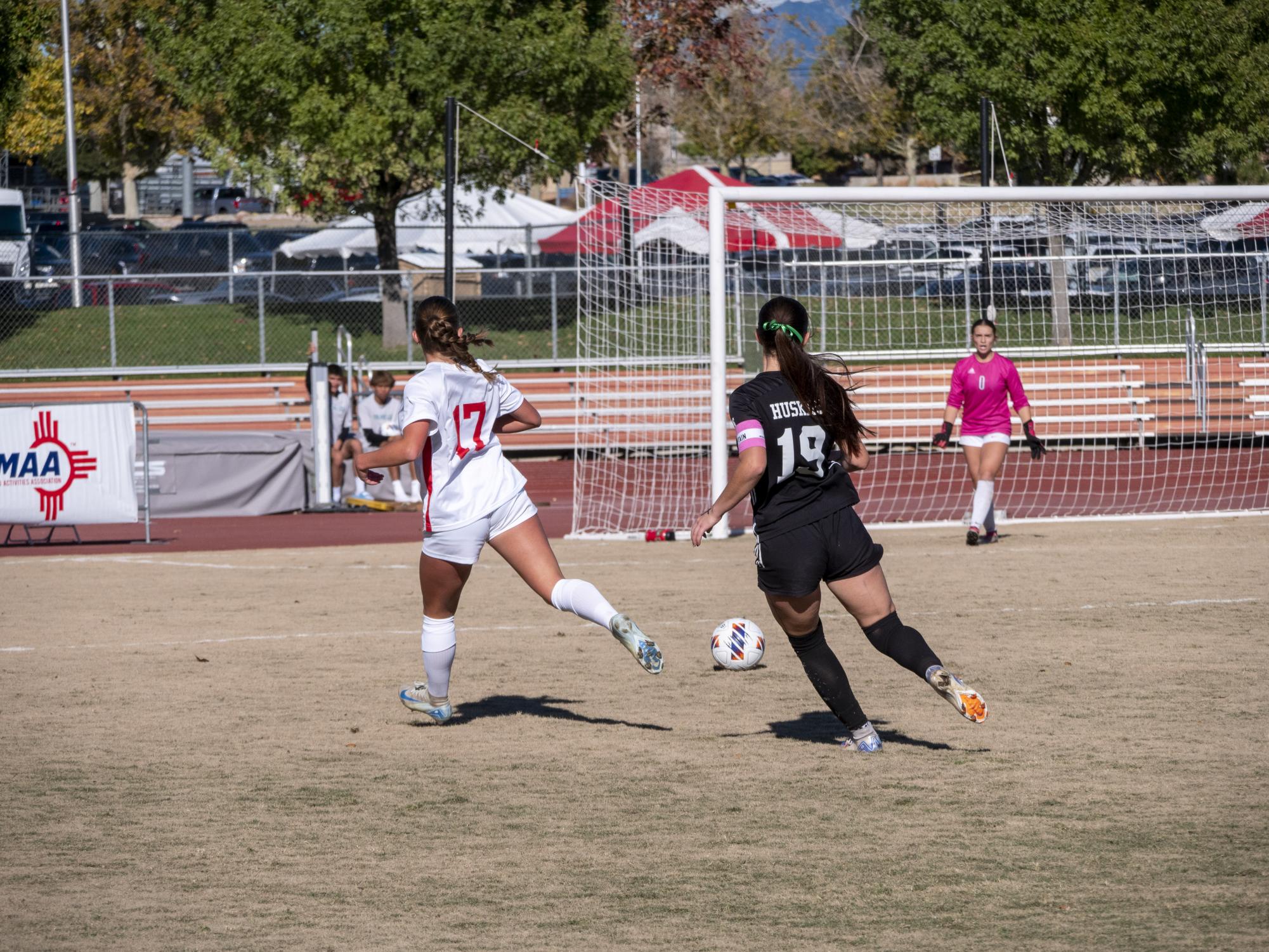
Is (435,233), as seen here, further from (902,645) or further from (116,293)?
(902,645)

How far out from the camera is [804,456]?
6.06 metres

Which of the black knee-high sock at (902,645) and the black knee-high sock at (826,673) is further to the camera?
the black knee-high sock at (826,673)

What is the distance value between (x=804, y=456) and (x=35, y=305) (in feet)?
75.0

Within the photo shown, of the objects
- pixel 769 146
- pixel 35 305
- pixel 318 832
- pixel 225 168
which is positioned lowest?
pixel 318 832

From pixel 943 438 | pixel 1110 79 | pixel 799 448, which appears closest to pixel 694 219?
pixel 943 438

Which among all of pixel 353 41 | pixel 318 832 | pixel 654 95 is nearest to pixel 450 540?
pixel 318 832

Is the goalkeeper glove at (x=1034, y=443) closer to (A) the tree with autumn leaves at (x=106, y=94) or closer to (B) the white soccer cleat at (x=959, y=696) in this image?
(B) the white soccer cleat at (x=959, y=696)

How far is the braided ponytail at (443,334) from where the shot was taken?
22.1ft

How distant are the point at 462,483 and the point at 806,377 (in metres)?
1.68

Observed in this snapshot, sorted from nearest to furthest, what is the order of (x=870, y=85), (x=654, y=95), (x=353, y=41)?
(x=353, y=41)
(x=870, y=85)
(x=654, y=95)

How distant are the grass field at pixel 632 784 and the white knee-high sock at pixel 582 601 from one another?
60 centimetres

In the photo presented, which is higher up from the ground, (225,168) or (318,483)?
(225,168)

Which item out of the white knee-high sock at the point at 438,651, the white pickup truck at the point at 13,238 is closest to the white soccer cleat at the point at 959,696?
the white knee-high sock at the point at 438,651

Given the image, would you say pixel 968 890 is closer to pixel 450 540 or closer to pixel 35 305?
pixel 450 540
